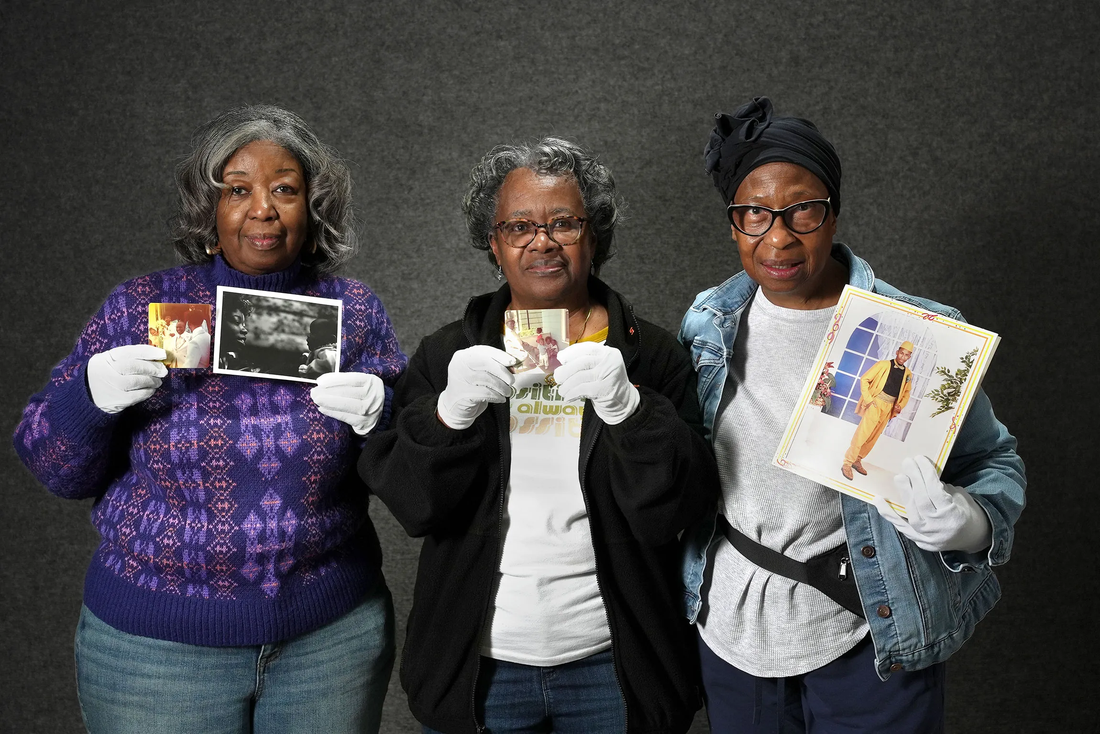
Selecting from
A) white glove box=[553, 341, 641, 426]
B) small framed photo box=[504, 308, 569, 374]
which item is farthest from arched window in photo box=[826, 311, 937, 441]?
small framed photo box=[504, 308, 569, 374]

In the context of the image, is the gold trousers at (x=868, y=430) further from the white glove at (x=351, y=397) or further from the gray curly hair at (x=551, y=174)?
the white glove at (x=351, y=397)

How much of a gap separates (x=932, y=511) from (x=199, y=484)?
→ 1224 mm

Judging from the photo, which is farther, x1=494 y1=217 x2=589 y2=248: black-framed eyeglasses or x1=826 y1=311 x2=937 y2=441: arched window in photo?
x1=494 y1=217 x2=589 y2=248: black-framed eyeglasses

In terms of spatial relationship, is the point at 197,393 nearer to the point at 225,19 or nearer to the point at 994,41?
the point at 225,19

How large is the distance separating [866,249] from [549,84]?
1049mm

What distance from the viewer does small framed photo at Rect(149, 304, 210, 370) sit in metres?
1.54

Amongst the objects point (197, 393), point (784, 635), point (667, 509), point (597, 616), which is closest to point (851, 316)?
point (667, 509)

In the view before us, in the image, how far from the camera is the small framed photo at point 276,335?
1.57 metres

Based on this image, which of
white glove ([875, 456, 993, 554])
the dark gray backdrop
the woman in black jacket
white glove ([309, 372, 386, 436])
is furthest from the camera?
the dark gray backdrop

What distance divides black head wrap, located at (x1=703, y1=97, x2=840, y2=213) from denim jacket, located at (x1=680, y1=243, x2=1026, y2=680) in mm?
185

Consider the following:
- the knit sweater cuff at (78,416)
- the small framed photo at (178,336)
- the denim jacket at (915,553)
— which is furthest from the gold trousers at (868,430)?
the knit sweater cuff at (78,416)

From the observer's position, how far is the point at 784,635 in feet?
4.95

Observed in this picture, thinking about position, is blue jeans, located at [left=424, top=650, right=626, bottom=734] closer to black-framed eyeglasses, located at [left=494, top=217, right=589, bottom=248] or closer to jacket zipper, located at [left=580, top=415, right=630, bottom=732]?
jacket zipper, located at [left=580, top=415, right=630, bottom=732]

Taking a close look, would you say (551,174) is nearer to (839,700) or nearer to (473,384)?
(473,384)
